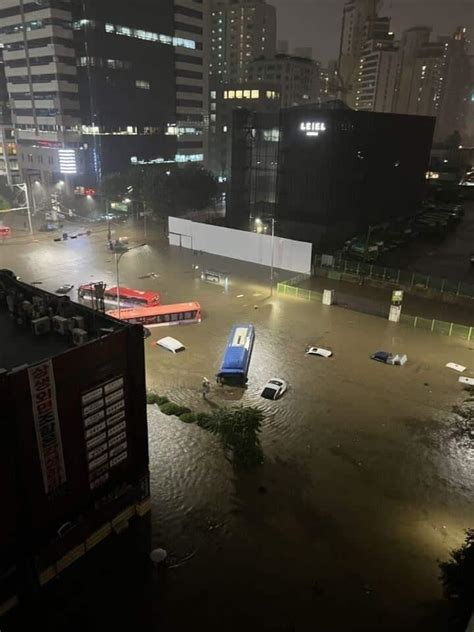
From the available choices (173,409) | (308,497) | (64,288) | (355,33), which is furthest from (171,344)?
(355,33)

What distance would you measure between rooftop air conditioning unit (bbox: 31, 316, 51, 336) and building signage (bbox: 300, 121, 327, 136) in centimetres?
5018

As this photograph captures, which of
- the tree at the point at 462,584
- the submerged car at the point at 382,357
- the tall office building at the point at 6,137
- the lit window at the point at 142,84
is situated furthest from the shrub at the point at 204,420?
the tall office building at the point at 6,137

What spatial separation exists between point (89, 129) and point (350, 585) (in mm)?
86881

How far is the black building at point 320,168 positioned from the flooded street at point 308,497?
2908 cm

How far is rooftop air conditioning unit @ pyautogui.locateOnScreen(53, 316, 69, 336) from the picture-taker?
16422 millimetres

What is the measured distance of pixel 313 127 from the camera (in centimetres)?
5856

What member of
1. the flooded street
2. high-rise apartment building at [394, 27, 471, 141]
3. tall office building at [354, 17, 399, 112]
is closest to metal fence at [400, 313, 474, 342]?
the flooded street

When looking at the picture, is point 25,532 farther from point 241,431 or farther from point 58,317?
point 241,431

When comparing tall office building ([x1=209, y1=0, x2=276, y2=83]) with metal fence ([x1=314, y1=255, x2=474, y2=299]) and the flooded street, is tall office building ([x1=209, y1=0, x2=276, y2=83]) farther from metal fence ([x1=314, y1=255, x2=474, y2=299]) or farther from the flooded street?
the flooded street

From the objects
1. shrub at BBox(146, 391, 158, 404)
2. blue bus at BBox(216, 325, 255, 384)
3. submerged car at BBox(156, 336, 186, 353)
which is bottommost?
shrub at BBox(146, 391, 158, 404)

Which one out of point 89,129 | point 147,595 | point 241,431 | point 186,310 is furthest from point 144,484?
point 89,129

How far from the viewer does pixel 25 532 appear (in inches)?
552

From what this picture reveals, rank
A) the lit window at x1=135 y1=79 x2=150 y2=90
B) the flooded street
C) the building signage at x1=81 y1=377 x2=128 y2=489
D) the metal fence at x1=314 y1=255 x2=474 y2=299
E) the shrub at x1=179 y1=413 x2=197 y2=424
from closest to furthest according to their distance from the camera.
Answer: the flooded street
the building signage at x1=81 y1=377 x2=128 y2=489
the shrub at x1=179 y1=413 x2=197 y2=424
the metal fence at x1=314 y1=255 x2=474 y2=299
the lit window at x1=135 y1=79 x2=150 y2=90

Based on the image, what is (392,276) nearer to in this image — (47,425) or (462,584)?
(462,584)
